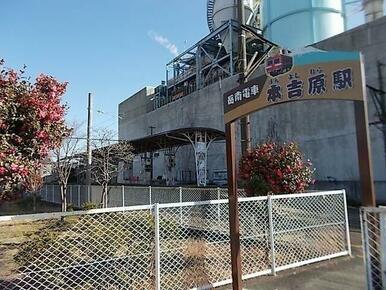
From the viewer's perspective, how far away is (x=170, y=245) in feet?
17.9

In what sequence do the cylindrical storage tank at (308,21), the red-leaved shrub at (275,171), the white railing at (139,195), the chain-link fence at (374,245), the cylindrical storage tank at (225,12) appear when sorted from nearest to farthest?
the chain-link fence at (374,245) < the red-leaved shrub at (275,171) < the white railing at (139,195) < the cylindrical storage tank at (308,21) < the cylindrical storage tank at (225,12)

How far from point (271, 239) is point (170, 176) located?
31.4 metres

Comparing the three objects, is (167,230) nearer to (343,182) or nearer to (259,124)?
(343,182)

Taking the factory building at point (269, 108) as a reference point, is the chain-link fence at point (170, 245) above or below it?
below

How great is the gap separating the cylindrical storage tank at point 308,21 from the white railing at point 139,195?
60.8 ft

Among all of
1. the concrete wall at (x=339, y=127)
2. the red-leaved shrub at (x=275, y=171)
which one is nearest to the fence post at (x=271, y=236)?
the red-leaved shrub at (x=275, y=171)

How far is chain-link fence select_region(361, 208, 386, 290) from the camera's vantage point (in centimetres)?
300

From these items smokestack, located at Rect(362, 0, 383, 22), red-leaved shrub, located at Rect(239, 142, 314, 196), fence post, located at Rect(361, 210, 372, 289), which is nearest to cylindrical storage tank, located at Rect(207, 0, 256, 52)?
smokestack, located at Rect(362, 0, 383, 22)

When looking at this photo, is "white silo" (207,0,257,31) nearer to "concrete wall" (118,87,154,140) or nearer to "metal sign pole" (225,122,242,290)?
"concrete wall" (118,87,154,140)

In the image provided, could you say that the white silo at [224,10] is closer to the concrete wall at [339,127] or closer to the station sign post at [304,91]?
the concrete wall at [339,127]

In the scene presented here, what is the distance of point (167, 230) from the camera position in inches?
229

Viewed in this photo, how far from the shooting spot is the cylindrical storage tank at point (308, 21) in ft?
90.8

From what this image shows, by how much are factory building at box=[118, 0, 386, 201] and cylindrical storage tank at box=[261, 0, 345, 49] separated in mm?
74

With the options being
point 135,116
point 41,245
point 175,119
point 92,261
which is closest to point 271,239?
Answer: point 92,261
